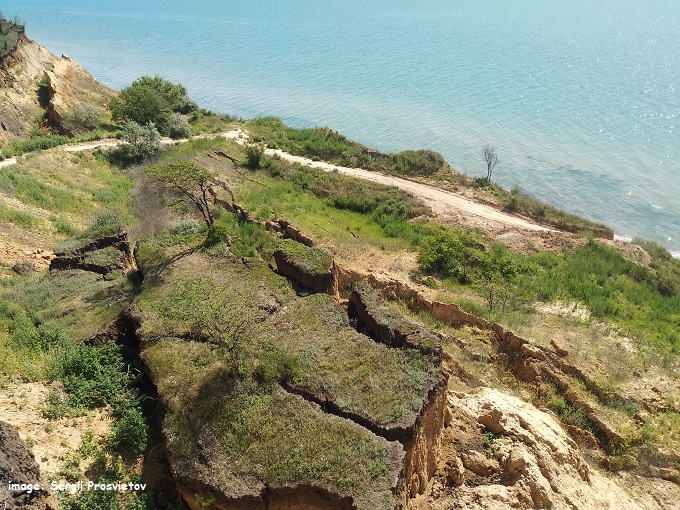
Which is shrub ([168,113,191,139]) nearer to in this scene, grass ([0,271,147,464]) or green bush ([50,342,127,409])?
grass ([0,271,147,464])

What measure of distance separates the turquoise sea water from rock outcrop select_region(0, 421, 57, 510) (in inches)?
1571

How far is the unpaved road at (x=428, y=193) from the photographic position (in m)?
32.5

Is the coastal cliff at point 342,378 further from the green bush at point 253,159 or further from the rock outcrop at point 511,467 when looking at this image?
the green bush at point 253,159

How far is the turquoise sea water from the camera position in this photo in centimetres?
4484

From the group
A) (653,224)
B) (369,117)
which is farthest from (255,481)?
(369,117)

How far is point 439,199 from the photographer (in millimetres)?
35281

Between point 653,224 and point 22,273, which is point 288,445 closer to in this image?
point 22,273

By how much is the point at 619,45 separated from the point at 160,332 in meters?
87.4

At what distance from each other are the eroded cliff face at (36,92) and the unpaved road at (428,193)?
20.4ft

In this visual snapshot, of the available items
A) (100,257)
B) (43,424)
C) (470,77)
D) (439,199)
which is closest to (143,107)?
(439,199)

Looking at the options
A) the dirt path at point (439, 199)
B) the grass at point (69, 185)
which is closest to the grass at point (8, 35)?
the grass at point (69, 185)

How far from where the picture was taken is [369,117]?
5706 centimetres

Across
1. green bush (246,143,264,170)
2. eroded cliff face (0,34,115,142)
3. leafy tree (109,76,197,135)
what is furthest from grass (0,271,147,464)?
leafy tree (109,76,197,135)

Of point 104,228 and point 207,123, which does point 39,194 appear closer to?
point 104,228
